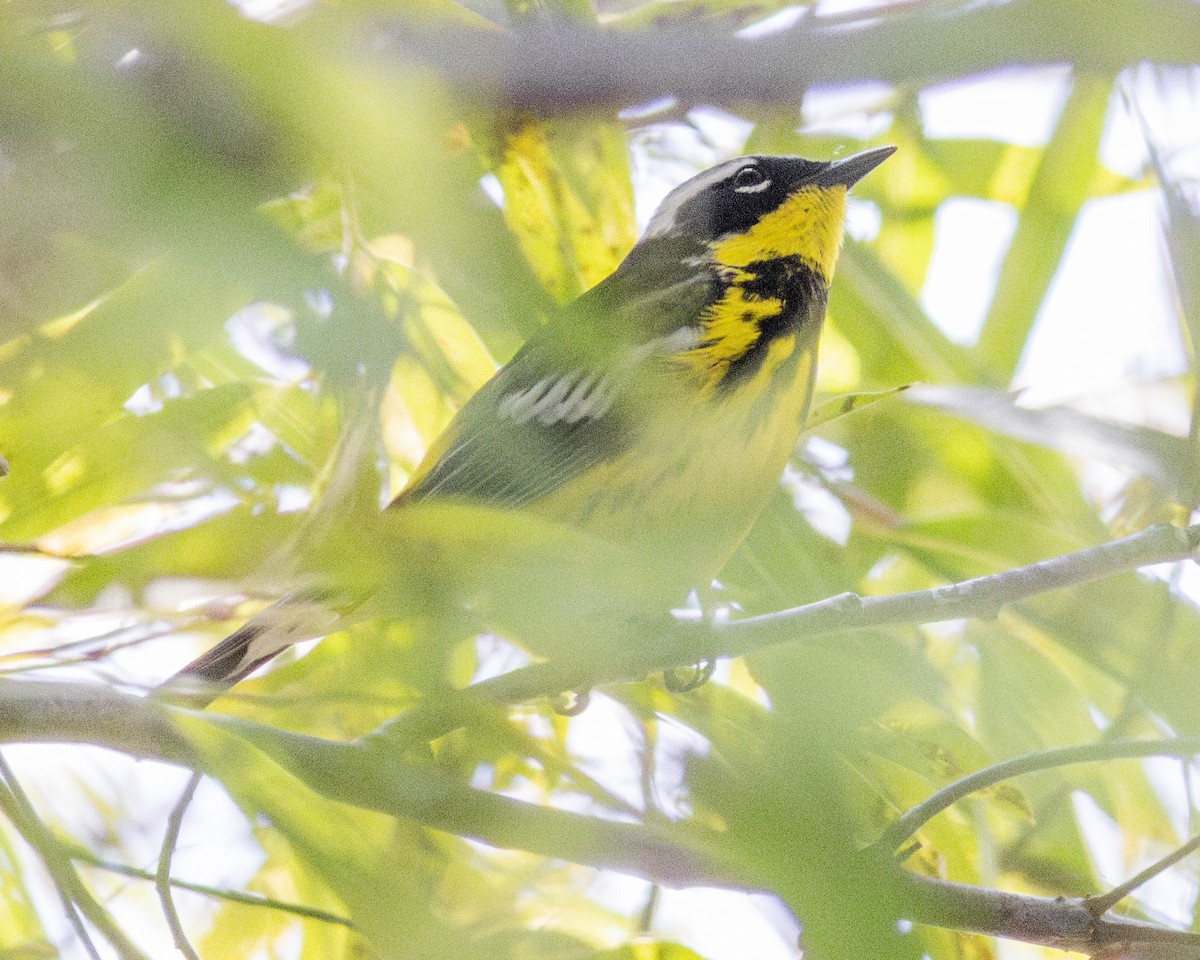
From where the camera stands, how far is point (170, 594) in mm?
1011

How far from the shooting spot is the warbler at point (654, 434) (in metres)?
1.47

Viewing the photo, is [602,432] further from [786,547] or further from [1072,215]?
[1072,215]

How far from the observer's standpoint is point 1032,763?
3.06ft

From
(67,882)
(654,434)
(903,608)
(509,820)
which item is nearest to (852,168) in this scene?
(654,434)

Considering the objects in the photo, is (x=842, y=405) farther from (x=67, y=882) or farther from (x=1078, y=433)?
(x=67, y=882)

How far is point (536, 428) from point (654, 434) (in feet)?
0.51

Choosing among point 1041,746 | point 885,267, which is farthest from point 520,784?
point 885,267

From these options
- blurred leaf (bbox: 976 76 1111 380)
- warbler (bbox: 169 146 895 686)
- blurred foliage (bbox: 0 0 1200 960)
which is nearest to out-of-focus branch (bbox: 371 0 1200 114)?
blurred foliage (bbox: 0 0 1200 960)

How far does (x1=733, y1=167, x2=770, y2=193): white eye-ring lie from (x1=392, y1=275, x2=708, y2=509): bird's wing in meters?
0.34

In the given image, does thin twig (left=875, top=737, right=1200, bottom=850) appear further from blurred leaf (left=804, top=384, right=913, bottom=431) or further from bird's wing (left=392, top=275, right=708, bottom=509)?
bird's wing (left=392, top=275, right=708, bottom=509)

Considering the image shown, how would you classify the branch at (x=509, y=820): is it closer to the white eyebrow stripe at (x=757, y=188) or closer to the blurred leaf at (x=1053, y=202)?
the blurred leaf at (x=1053, y=202)

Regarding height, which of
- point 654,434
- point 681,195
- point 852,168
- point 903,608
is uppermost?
point 681,195

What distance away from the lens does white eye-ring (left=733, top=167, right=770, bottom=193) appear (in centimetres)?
186

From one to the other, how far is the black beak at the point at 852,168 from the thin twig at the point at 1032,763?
938 mm
